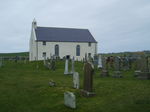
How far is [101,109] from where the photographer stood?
8578 millimetres

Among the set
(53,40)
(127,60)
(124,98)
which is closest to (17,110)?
(124,98)

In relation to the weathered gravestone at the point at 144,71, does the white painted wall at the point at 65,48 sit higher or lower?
higher

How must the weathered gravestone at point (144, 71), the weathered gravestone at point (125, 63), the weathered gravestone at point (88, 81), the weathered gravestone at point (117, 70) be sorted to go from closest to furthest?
the weathered gravestone at point (88, 81) < the weathered gravestone at point (144, 71) < the weathered gravestone at point (117, 70) < the weathered gravestone at point (125, 63)

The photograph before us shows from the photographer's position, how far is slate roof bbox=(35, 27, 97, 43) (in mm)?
54247

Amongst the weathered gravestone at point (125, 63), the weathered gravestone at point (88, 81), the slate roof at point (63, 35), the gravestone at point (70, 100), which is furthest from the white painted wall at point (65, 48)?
the gravestone at point (70, 100)

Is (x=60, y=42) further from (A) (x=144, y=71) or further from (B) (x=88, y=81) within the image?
(B) (x=88, y=81)

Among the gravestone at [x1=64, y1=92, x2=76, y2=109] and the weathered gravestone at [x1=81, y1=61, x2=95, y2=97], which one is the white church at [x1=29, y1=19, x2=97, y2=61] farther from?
the gravestone at [x1=64, y1=92, x2=76, y2=109]

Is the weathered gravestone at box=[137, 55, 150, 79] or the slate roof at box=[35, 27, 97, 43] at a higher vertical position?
the slate roof at box=[35, 27, 97, 43]

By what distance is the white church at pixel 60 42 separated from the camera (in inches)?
2093

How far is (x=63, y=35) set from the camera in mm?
56281

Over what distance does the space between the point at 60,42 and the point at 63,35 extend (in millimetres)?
2269

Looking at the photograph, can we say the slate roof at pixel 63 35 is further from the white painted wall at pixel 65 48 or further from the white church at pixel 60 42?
the white painted wall at pixel 65 48

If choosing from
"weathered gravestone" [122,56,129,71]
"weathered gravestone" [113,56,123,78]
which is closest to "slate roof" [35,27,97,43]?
"weathered gravestone" [122,56,129,71]

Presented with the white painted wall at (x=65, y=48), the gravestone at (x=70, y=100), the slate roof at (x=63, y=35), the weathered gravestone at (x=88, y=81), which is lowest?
the gravestone at (x=70, y=100)
